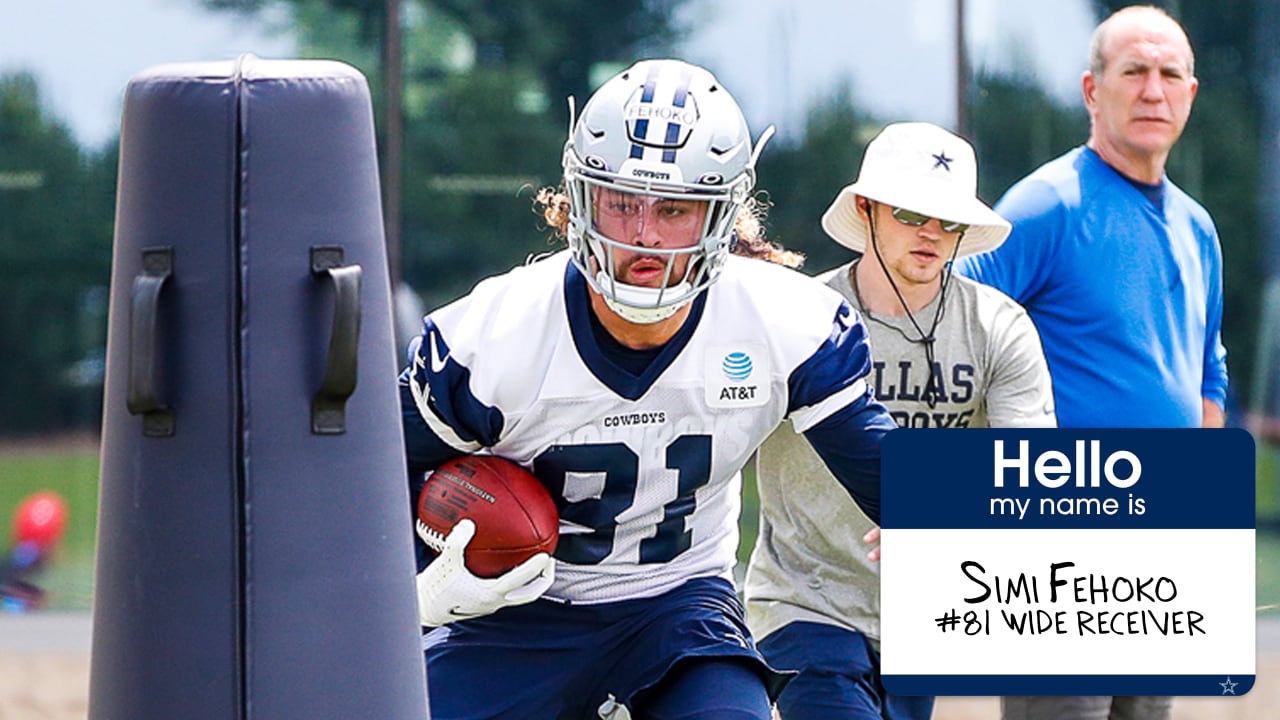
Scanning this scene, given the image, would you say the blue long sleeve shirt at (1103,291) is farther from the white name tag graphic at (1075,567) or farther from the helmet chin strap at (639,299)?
the helmet chin strap at (639,299)

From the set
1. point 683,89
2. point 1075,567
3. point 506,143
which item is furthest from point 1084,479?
point 506,143

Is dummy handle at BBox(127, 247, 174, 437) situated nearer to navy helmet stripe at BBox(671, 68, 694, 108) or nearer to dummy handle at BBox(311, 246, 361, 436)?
dummy handle at BBox(311, 246, 361, 436)

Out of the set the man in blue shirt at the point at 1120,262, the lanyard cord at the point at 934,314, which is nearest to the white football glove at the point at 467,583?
the lanyard cord at the point at 934,314

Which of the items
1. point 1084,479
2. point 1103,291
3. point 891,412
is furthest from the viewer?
point 1103,291

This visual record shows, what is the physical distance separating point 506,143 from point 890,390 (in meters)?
3.87

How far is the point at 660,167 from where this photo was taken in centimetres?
340

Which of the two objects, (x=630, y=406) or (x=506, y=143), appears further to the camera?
(x=506, y=143)

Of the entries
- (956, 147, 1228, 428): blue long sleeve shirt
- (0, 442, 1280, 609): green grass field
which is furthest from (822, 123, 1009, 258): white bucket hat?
(0, 442, 1280, 609): green grass field

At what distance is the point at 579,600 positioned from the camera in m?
3.57

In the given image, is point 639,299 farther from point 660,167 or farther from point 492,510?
point 492,510

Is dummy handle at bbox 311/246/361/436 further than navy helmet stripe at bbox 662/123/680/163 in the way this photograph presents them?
No

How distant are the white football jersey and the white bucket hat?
0.62m

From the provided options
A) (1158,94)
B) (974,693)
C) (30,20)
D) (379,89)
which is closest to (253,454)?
(974,693)

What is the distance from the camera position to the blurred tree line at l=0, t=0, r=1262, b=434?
7707mm
